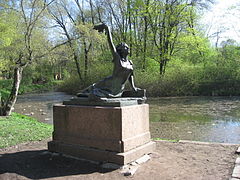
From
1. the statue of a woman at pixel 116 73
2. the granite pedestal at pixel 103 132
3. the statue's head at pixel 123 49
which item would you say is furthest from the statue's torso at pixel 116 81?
the granite pedestal at pixel 103 132

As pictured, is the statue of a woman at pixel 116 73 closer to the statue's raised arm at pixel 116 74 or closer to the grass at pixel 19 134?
the statue's raised arm at pixel 116 74

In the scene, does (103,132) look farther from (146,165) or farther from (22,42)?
(22,42)

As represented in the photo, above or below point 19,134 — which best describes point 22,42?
above

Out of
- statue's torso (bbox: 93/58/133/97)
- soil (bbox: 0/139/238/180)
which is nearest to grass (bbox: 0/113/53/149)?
soil (bbox: 0/139/238/180)

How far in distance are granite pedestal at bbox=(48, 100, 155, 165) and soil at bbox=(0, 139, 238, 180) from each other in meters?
0.25

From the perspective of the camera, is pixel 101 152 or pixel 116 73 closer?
pixel 101 152

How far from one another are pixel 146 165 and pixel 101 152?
99cm

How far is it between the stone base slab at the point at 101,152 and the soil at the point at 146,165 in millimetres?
144

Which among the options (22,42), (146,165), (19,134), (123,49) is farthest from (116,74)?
(22,42)

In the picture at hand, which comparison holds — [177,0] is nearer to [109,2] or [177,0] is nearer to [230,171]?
[109,2]

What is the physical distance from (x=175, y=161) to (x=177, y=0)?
83.5 feet

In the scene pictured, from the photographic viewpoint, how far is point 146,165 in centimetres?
517

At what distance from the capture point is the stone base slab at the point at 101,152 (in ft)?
16.3

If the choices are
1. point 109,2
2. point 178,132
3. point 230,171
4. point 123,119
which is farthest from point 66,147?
point 109,2
